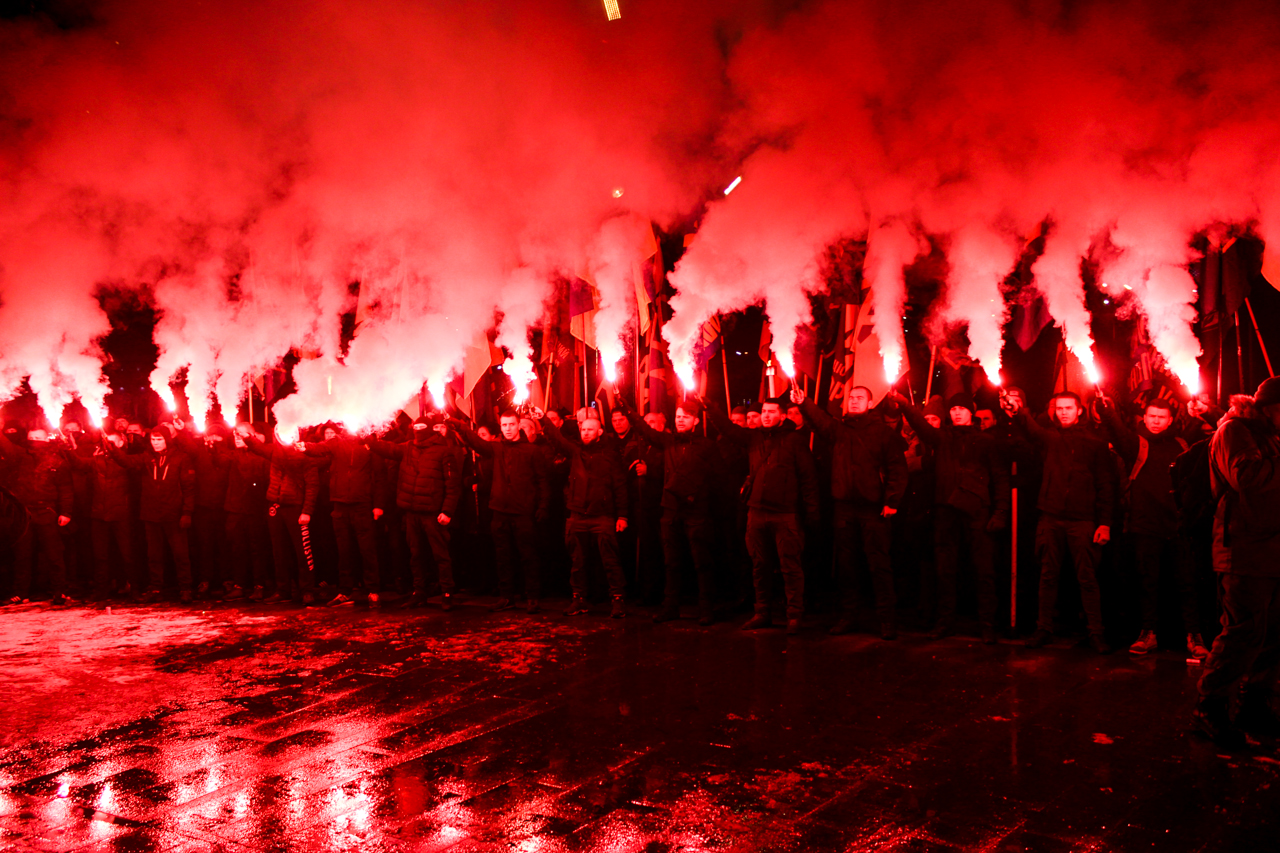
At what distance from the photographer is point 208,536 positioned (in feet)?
33.9

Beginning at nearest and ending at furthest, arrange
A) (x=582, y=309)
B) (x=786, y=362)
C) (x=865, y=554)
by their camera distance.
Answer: (x=865, y=554), (x=786, y=362), (x=582, y=309)

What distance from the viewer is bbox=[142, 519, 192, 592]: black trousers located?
33.0 feet

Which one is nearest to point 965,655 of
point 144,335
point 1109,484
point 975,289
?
point 1109,484

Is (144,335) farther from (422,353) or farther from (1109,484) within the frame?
(1109,484)

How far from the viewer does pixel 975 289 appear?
315 inches

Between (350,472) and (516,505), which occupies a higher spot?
(350,472)

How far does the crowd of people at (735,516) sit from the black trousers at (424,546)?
0.07ft

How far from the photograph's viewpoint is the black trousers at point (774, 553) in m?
7.35

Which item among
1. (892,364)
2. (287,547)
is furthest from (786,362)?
(287,547)

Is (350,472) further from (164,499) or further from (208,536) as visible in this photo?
(164,499)

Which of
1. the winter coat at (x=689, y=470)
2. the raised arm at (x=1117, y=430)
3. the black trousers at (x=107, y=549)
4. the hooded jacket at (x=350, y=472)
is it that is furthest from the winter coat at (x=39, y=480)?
the raised arm at (x=1117, y=430)

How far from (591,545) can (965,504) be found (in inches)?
131

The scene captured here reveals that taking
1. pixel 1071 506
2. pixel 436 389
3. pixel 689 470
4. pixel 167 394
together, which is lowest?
pixel 1071 506

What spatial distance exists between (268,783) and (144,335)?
11587 mm
